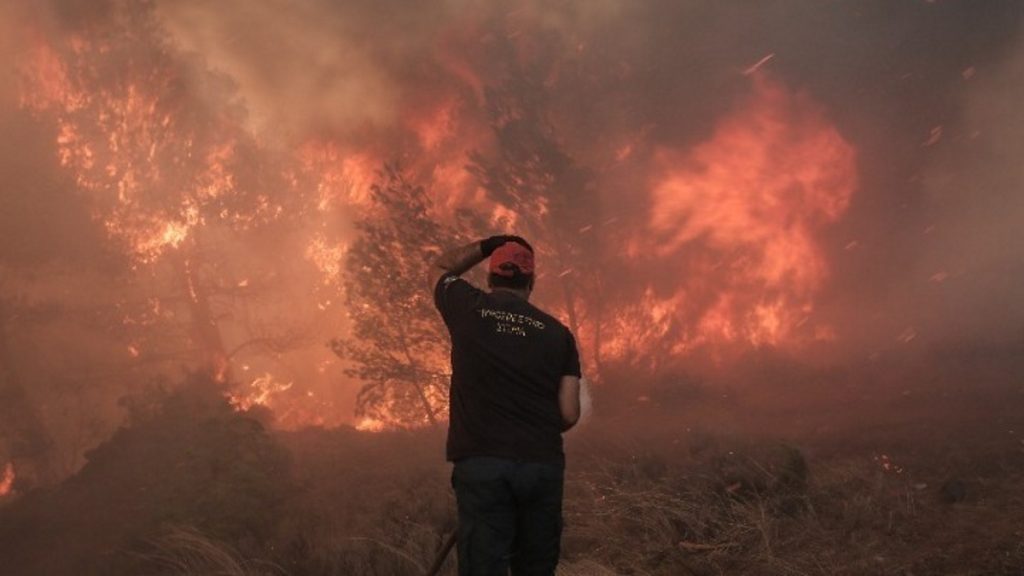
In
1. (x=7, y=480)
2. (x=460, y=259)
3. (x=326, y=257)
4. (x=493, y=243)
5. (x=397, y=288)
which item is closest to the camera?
(x=493, y=243)

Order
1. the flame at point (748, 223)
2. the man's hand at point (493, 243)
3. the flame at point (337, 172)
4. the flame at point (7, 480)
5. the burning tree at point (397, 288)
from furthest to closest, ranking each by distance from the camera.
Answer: the flame at point (7, 480) < the flame at point (337, 172) < the flame at point (748, 223) < the burning tree at point (397, 288) < the man's hand at point (493, 243)

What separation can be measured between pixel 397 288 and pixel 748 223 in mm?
8361

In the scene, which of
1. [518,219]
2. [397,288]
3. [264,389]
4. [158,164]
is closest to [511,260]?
[397,288]

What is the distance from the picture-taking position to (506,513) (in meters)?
3.16

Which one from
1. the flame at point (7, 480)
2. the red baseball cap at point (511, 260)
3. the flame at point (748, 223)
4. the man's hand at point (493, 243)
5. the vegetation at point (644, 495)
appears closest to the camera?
the red baseball cap at point (511, 260)

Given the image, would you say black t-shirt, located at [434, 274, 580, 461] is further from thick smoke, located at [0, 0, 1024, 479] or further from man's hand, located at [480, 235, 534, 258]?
thick smoke, located at [0, 0, 1024, 479]

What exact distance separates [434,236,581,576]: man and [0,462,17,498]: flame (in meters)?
21.6

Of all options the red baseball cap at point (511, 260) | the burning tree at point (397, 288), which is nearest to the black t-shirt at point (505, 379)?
the red baseball cap at point (511, 260)

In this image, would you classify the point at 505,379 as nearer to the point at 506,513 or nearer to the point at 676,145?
the point at 506,513

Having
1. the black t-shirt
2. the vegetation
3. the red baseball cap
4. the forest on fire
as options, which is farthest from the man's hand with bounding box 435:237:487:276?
the forest on fire

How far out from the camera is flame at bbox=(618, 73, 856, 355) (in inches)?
679

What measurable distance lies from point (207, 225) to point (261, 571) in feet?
56.3

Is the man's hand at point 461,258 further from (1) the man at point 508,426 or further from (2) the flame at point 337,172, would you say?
(2) the flame at point 337,172

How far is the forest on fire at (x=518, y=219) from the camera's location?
11.6 m
